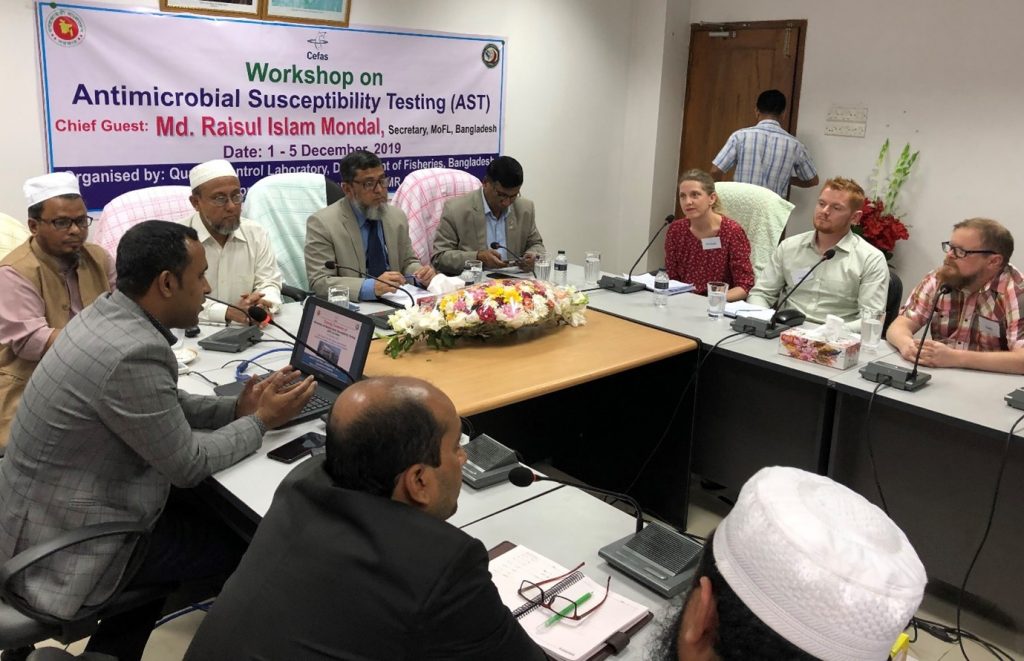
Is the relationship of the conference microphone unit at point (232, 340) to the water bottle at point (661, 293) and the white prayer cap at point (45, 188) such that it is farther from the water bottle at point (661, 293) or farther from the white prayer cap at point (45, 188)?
the water bottle at point (661, 293)

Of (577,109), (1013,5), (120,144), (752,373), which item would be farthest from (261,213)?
(1013,5)

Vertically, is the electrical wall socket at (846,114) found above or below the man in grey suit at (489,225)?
above

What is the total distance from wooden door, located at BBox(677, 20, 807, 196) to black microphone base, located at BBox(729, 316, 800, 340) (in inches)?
114

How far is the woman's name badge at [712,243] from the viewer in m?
3.58

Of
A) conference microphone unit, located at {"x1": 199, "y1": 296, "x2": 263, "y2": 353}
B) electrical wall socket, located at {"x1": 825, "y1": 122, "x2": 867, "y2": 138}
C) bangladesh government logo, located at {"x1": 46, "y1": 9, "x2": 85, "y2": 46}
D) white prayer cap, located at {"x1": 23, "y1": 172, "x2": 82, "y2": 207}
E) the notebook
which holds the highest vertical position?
bangladesh government logo, located at {"x1": 46, "y1": 9, "x2": 85, "y2": 46}

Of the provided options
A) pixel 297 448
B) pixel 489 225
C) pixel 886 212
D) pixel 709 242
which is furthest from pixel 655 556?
pixel 886 212

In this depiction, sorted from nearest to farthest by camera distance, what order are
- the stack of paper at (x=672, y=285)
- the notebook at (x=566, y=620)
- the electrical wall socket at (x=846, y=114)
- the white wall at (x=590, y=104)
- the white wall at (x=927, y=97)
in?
1. the notebook at (x=566, y=620)
2. the stack of paper at (x=672, y=285)
3. the white wall at (x=927, y=97)
4. the electrical wall socket at (x=846, y=114)
5. the white wall at (x=590, y=104)

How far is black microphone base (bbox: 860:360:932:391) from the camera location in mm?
2348

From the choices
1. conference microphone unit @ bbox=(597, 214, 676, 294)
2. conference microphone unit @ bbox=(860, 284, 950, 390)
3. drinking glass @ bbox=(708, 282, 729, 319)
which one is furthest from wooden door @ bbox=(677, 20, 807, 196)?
conference microphone unit @ bbox=(860, 284, 950, 390)

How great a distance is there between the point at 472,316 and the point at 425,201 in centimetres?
176

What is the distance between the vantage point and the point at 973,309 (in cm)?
267

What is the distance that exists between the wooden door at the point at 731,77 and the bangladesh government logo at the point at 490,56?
5.19 feet

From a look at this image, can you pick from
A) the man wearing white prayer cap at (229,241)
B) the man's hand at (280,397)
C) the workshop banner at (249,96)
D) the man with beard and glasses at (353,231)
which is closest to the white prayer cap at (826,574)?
the man's hand at (280,397)

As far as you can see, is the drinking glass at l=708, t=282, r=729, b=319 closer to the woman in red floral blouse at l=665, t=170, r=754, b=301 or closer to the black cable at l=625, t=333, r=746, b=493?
the black cable at l=625, t=333, r=746, b=493
